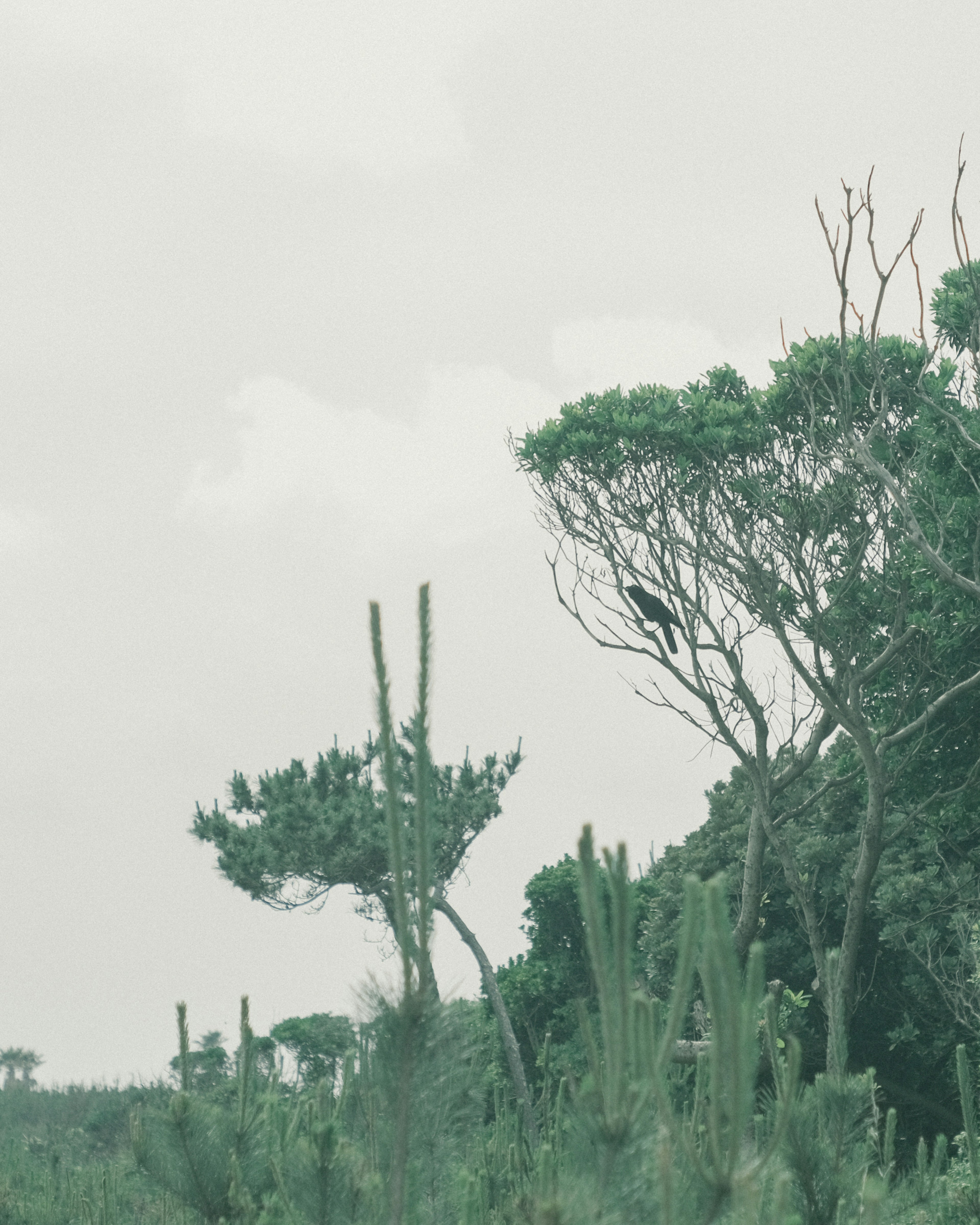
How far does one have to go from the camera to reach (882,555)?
1362cm

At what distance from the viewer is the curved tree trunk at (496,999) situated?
19.4m

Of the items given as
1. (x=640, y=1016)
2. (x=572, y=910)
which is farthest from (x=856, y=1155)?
(x=572, y=910)

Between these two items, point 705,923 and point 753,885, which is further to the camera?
point 753,885

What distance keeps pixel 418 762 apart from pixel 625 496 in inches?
529

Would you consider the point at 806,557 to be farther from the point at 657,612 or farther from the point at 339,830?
the point at 339,830

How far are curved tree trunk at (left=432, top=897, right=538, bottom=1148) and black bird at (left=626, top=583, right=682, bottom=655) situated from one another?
637 cm

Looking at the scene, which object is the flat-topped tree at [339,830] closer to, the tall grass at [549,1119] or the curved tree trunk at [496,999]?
the curved tree trunk at [496,999]

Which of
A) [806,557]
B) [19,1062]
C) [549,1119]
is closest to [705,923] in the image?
[549,1119]

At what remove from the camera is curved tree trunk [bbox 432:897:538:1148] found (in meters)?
19.4

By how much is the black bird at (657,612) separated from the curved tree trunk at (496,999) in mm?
6368

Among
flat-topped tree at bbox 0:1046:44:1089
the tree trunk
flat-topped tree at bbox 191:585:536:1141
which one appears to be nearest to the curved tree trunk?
flat-topped tree at bbox 191:585:536:1141

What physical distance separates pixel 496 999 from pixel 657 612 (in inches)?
354

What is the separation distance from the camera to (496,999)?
2014cm

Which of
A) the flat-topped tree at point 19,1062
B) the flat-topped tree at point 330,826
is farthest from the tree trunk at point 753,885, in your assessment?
the flat-topped tree at point 19,1062
